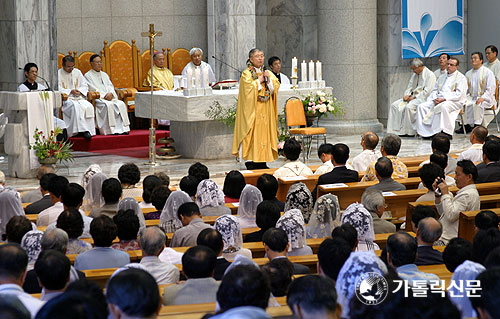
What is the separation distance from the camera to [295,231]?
583 centimetres

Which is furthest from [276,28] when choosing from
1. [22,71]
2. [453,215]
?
[453,215]

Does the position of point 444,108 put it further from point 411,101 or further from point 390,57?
point 390,57

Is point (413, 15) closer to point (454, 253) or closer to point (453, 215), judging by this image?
point (453, 215)

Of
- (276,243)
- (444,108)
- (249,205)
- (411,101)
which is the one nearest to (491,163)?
(249,205)

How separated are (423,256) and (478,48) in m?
12.3

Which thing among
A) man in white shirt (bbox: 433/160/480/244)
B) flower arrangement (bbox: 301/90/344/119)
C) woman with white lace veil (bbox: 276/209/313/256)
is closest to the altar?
flower arrangement (bbox: 301/90/344/119)

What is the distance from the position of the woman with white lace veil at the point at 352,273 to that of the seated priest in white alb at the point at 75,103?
9.99 metres

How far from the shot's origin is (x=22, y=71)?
12.0 meters

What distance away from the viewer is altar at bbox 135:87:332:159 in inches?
474

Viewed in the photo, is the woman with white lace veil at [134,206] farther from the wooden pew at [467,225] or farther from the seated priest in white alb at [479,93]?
the seated priest in white alb at [479,93]

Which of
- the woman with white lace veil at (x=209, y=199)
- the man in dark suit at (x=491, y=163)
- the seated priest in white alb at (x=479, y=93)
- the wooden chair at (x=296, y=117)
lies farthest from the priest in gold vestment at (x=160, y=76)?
the woman with white lace veil at (x=209, y=199)

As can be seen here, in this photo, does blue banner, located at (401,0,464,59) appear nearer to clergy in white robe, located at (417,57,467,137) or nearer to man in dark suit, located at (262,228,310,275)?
clergy in white robe, located at (417,57,467,137)

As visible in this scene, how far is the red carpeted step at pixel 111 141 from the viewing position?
13.5m

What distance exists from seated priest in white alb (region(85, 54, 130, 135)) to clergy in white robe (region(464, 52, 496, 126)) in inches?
233
